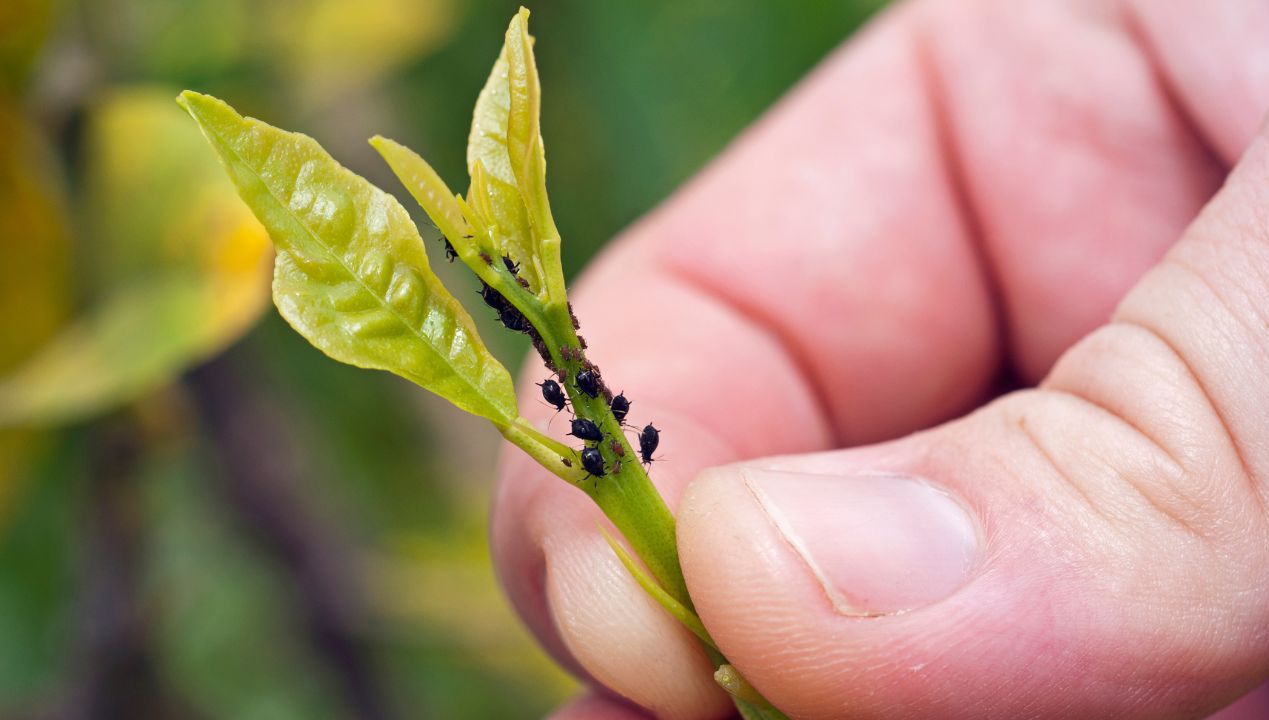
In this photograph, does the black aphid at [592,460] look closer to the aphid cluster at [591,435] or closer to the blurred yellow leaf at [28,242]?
the aphid cluster at [591,435]

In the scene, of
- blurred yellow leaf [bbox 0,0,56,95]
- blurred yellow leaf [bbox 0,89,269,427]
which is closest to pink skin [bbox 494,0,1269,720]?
blurred yellow leaf [bbox 0,89,269,427]

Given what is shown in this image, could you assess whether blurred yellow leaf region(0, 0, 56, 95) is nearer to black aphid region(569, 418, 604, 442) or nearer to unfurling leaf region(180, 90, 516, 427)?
unfurling leaf region(180, 90, 516, 427)

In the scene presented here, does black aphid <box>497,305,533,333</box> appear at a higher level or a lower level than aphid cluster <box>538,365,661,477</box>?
higher

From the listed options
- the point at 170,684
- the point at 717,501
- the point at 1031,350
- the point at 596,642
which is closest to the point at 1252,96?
the point at 1031,350

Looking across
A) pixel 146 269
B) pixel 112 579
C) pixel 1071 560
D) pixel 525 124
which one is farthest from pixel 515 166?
pixel 112 579

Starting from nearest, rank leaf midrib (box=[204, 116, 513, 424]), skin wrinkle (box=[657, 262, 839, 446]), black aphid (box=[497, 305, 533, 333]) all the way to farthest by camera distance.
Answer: leaf midrib (box=[204, 116, 513, 424]) < black aphid (box=[497, 305, 533, 333]) < skin wrinkle (box=[657, 262, 839, 446])

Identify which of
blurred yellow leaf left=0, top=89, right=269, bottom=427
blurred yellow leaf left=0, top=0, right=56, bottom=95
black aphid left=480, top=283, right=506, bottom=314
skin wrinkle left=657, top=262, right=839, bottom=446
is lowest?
skin wrinkle left=657, top=262, right=839, bottom=446
